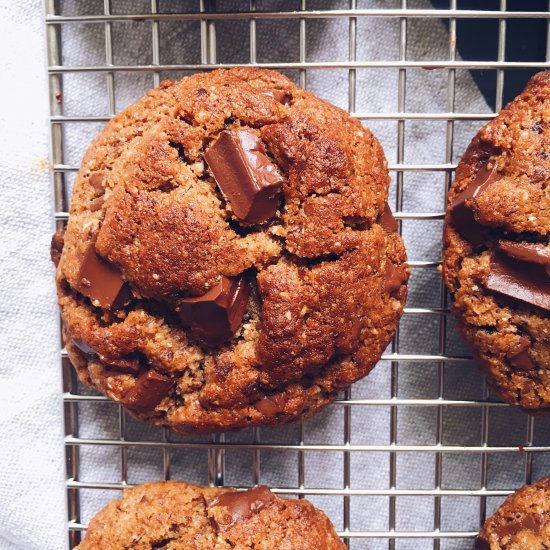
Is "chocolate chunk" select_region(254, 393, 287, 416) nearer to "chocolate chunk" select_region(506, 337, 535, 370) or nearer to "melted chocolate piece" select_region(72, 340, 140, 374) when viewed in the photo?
"melted chocolate piece" select_region(72, 340, 140, 374)

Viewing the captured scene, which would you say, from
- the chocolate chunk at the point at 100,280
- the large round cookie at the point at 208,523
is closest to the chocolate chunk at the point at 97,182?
the chocolate chunk at the point at 100,280

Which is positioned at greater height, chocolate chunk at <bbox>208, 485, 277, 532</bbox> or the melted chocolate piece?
the melted chocolate piece

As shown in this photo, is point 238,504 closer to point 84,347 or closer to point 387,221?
point 84,347

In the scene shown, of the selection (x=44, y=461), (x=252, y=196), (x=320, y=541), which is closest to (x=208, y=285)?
(x=252, y=196)

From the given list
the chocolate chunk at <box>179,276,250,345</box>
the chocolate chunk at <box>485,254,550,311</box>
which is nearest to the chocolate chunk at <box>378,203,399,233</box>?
the chocolate chunk at <box>485,254,550,311</box>

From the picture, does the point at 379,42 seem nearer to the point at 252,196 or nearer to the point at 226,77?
the point at 226,77

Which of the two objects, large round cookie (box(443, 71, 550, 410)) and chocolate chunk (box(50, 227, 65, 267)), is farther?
chocolate chunk (box(50, 227, 65, 267))

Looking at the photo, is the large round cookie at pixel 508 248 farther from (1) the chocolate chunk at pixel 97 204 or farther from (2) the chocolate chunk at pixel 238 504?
(1) the chocolate chunk at pixel 97 204
